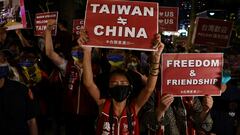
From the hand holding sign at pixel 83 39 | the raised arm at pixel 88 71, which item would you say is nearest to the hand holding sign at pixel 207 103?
the raised arm at pixel 88 71

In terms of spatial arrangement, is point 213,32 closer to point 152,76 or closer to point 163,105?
point 152,76

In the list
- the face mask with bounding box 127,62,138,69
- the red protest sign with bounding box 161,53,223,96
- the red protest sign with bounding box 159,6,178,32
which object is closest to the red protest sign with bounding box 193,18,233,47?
the red protest sign with bounding box 159,6,178,32

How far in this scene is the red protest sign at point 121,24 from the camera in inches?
187

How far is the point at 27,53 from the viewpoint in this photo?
7.38 metres

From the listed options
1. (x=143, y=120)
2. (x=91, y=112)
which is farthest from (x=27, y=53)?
(x=143, y=120)

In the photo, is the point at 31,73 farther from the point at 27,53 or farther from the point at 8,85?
the point at 8,85

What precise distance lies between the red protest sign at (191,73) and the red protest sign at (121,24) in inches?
13.1

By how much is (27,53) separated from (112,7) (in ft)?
9.59

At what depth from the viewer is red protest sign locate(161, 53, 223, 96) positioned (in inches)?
193

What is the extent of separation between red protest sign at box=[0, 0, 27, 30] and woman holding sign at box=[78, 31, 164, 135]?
286 centimetres

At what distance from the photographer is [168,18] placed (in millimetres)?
9938

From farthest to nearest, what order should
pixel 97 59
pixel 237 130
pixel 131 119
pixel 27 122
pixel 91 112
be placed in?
pixel 97 59 < pixel 91 112 < pixel 237 130 < pixel 27 122 < pixel 131 119

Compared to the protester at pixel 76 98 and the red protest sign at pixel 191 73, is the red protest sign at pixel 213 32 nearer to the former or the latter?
the protester at pixel 76 98

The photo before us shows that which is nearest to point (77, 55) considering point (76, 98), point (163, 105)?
point (76, 98)
